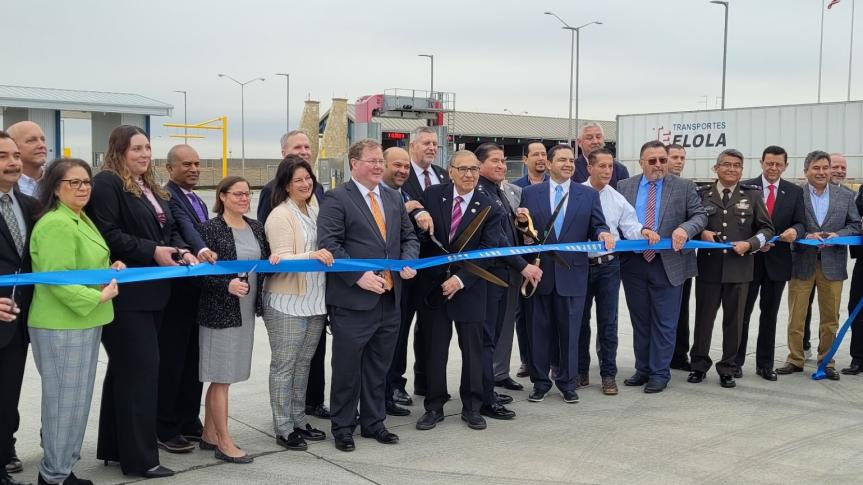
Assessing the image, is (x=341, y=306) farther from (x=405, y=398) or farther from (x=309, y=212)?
(x=405, y=398)

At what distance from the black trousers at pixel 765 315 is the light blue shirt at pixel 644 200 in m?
1.11

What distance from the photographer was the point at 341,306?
17.6 feet

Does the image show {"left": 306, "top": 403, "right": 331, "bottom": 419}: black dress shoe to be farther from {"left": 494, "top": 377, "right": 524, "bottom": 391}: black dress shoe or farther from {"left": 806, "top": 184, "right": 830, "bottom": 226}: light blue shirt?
{"left": 806, "top": 184, "right": 830, "bottom": 226}: light blue shirt

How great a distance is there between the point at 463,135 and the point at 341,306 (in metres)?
56.8

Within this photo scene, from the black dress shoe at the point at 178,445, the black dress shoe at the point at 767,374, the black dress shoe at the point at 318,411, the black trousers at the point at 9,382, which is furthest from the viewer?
the black dress shoe at the point at 767,374

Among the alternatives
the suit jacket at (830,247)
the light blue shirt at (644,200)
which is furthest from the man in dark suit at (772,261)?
the light blue shirt at (644,200)

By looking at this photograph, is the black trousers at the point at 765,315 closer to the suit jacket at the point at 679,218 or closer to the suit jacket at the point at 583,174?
the suit jacket at the point at 679,218

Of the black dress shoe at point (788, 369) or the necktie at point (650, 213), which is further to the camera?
the black dress shoe at point (788, 369)

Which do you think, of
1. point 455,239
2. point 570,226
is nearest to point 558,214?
point 570,226

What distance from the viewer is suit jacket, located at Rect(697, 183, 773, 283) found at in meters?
7.28

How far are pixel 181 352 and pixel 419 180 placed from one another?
2.44m

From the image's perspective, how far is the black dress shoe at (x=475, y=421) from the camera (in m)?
5.87

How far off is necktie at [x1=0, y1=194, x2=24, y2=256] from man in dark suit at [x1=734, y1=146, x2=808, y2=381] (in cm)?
582

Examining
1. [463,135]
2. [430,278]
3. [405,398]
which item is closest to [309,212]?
[430,278]
